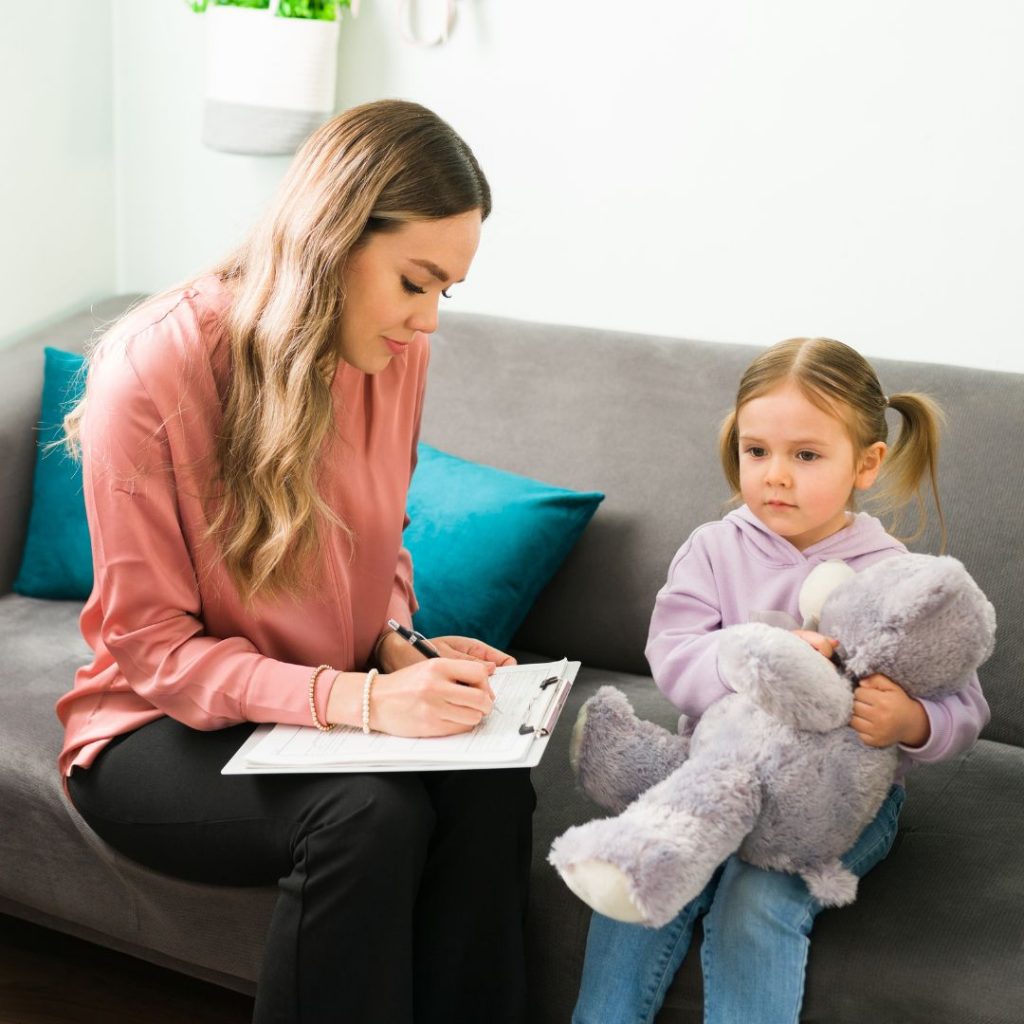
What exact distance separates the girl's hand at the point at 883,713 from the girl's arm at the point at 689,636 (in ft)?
0.50

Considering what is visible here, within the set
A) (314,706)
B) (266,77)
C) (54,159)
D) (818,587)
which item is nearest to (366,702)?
(314,706)

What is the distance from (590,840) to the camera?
51.2 inches

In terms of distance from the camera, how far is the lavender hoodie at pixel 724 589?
153 cm

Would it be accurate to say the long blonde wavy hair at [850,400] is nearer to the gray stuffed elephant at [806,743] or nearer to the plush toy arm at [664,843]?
the gray stuffed elephant at [806,743]

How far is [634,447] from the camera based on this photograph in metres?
2.08

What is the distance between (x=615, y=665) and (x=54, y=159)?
1.47 metres

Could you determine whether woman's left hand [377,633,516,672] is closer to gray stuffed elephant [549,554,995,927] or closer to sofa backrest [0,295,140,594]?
gray stuffed elephant [549,554,995,927]

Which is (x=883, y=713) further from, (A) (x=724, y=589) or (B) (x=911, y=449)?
(B) (x=911, y=449)

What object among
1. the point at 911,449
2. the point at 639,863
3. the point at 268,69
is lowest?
the point at 639,863

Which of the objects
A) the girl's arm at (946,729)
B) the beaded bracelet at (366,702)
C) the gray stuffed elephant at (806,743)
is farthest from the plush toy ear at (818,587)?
the beaded bracelet at (366,702)

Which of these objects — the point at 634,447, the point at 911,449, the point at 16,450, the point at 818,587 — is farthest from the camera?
the point at 16,450

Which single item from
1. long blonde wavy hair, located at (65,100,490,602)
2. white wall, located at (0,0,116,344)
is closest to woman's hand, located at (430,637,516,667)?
long blonde wavy hair, located at (65,100,490,602)

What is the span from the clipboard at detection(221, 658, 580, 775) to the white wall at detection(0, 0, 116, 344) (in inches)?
58.1

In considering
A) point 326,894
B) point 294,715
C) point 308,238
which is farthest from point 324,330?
point 326,894
